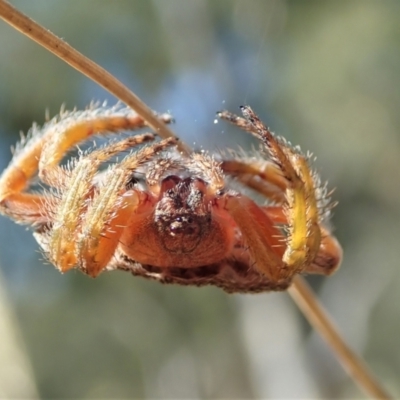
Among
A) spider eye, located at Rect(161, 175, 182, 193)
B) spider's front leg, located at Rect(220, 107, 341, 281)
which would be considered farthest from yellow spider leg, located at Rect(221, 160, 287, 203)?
spider eye, located at Rect(161, 175, 182, 193)

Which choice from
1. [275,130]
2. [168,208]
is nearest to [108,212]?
[168,208]

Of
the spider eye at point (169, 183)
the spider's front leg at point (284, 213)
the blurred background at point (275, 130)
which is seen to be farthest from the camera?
→ the blurred background at point (275, 130)

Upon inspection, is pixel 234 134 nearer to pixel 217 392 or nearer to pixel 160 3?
pixel 160 3

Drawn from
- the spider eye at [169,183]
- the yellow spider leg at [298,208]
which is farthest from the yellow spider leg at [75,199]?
the yellow spider leg at [298,208]

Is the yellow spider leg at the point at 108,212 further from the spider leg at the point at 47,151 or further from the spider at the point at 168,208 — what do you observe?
the spider leg at the point at 47,151

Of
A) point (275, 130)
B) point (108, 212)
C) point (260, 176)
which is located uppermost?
point (275, 130)

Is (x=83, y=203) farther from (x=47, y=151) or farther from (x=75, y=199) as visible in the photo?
(x=47, y=151)
